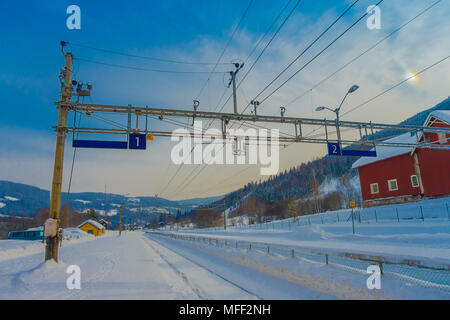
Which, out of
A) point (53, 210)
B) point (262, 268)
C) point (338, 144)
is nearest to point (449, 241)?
point (338, 144)

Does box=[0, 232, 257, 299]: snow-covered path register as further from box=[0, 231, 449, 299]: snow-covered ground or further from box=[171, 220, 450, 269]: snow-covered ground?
box=[171, 220, 450, 269]: snow-covered ground

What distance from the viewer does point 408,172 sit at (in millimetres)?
32469

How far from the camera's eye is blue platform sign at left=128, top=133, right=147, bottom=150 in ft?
42.5

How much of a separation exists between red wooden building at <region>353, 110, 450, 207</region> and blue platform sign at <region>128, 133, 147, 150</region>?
2873cm

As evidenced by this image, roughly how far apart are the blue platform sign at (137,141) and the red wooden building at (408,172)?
28730mm

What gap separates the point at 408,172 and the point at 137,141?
33588 millimetres

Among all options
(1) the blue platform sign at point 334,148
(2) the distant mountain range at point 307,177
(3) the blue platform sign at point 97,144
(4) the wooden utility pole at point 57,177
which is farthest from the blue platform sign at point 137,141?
(2) the distant mountain range at point 307,177

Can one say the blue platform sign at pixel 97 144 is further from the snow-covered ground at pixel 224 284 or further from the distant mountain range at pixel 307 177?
the distant mountain range at pixel 307 177

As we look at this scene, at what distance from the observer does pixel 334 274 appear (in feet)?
27.2

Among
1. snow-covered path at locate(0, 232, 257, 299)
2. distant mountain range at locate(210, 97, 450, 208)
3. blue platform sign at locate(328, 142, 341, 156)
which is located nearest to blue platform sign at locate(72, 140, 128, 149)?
snow-covered path at locate(0, 232, 257, 299)

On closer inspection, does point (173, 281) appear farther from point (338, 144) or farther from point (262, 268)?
point (338, 144)

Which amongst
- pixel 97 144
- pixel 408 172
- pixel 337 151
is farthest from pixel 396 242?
pixel 97 144
